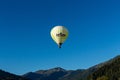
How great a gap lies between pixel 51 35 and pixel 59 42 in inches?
181

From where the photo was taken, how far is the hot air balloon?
2608 inches

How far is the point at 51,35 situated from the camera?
69438 millimetres

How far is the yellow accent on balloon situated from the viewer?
6625cm

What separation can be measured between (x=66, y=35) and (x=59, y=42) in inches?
117

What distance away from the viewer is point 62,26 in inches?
2628

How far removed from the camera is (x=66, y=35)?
6750 cm

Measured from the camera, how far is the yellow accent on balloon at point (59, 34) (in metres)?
66.2

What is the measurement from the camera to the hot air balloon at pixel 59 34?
66.2 metres

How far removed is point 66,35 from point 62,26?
236 centimetres

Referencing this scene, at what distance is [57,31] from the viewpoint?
218 ft

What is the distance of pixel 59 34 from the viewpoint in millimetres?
66500

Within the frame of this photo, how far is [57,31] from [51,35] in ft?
10.9

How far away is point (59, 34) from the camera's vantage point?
66500 mm

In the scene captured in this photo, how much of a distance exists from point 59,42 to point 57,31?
2.72 metres
